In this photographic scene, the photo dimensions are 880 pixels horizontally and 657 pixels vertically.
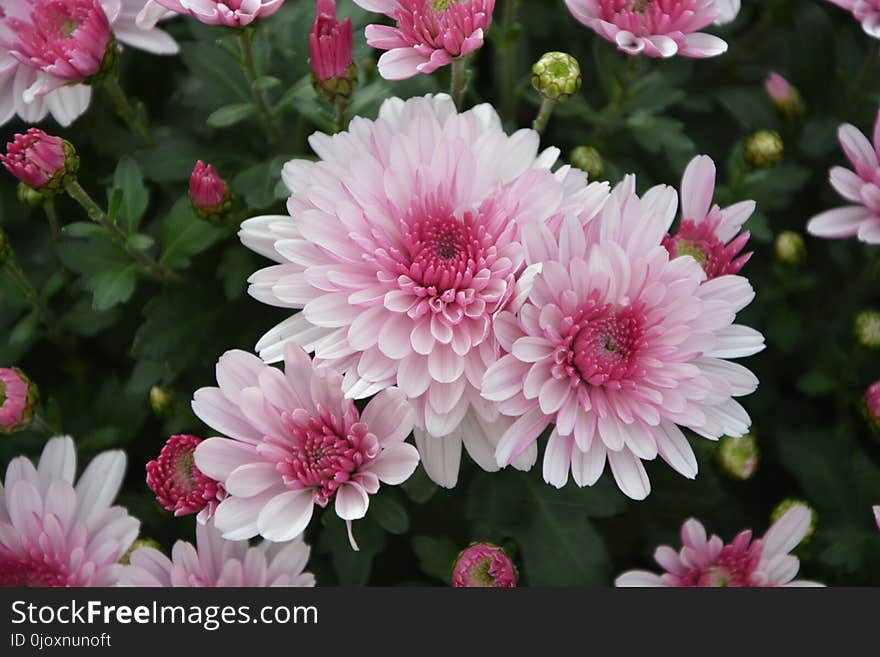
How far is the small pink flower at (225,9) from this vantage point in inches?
42.7

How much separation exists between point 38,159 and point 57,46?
6.6 inches

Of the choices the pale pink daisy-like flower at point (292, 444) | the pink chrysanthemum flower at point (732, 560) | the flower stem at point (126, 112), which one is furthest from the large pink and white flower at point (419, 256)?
the flower stem at point (126, 112)

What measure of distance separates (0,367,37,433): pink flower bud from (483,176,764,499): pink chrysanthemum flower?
0.61 m

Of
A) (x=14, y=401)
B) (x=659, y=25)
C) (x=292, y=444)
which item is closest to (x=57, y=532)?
(x=14, y=401)

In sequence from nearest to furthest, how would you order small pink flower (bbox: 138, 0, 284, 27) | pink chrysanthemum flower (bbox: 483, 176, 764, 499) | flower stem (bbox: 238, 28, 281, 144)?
1. pink chrysanthemum flower (bbox: 483, 176, 764, 499)
2. small pink flower (bbox: 138, 0, 284, 27)
3. flower stem (bbox: 238, 28, 281, 144)

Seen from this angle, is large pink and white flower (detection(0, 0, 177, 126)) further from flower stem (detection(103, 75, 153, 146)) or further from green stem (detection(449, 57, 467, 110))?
green stem (detection(449, 57, 467, 110))

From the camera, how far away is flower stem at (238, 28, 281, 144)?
3.92 feet

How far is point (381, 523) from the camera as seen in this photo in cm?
116

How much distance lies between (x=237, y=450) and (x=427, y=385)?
8.9 inches

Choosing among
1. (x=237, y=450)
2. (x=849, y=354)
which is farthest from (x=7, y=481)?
(x=849, y=354)

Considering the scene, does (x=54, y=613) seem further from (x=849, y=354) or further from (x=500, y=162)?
(x=849, y=354)

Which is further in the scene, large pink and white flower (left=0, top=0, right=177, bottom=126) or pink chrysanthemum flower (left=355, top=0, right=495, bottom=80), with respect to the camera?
large pink and white flower (left=0, top=0, right=177, bottom=126)

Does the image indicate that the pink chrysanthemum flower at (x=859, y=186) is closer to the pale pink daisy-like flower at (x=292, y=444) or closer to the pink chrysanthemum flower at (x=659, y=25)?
the pink chrysanthemum flower at (x=659, y=25)

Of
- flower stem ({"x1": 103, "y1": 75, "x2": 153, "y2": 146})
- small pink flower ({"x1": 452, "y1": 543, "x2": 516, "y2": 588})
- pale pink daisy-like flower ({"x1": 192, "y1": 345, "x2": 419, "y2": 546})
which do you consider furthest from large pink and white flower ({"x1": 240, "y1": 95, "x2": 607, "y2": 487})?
flower stem ({"x1": 103, "y1": 75, "x2": 153, "y2": 146})
